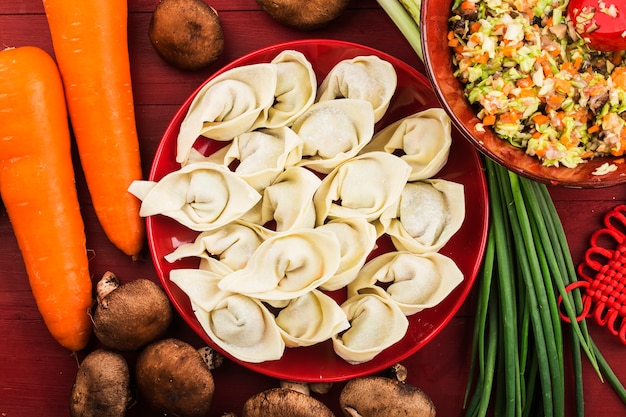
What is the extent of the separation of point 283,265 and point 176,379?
427 mm

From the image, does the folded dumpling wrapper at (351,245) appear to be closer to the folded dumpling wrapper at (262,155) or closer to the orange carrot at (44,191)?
the folded dumpling wrapper at (262,155)

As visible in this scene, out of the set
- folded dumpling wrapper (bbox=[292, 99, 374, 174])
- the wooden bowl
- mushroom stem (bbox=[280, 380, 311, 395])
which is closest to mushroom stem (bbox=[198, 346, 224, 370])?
mushroom stem (bbox=[280, 380, 311, 395])

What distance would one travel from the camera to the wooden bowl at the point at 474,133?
5.01ft

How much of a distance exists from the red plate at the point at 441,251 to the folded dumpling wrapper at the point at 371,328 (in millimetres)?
57

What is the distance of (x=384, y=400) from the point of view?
1778 mm

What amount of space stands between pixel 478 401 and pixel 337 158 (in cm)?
80

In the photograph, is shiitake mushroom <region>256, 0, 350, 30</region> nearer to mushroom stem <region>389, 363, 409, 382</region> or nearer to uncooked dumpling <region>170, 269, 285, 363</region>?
uncooked dumpling <region>170, 269, 285, 363</region>

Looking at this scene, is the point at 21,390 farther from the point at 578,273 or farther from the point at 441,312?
the point at 578,273

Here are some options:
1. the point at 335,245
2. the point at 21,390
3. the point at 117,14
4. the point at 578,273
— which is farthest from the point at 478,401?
the point at 117,14

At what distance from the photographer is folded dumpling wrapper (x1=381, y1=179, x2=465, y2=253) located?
1.80 meters

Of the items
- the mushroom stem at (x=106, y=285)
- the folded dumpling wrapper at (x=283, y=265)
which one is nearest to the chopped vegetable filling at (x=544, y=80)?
the folded dumpling wrapper at (x=283, y=265)

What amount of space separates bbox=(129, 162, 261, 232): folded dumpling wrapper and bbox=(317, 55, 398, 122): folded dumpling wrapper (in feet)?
1.27

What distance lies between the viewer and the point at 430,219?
1813mm

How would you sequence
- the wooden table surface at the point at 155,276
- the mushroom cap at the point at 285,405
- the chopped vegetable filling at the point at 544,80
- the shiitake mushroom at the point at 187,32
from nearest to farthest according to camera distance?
the chopped vegetable filling at the point at 544,80 → the mushroom cap at the point at 285,405 → the shiitake mushroom at the point at 187,32 → the wooden table surface at the point at 155,276
